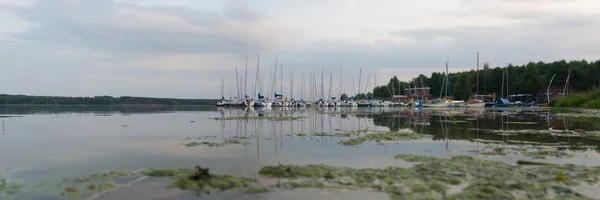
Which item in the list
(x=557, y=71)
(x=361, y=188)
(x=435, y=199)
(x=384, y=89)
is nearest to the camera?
(x=435, y=199)

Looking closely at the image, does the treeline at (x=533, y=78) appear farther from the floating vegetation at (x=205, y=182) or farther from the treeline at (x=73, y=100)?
the treeline at (x=73, y=100)

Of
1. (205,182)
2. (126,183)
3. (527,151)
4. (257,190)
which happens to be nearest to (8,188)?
(126,183)

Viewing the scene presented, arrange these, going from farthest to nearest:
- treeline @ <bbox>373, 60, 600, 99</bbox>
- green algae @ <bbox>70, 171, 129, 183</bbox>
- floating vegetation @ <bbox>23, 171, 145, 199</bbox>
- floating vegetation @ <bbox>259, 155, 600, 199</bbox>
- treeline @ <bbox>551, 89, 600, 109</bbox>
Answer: treeline @ <bbox>373, 60, 600, 99</bbox>
treeline @ <bbox>551, 89, 600, 109</bbox>
green algae @ <bbox>70, 171, 129, 183</bbox>
floating vegetation @ <bbox>23, 171, 145, 199</bbox>
floating vegetation @ <bbox>259, 155, 600, 199</bbox>

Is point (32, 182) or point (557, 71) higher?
point (557, 71)

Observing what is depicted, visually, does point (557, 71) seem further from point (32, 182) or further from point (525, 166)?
point (32, 182)

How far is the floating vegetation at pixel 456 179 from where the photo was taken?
26.9 ft

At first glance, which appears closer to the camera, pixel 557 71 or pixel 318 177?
pixel 318 177

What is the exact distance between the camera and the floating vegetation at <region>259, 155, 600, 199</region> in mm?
8188

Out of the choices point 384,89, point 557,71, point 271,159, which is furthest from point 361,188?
point 384,89

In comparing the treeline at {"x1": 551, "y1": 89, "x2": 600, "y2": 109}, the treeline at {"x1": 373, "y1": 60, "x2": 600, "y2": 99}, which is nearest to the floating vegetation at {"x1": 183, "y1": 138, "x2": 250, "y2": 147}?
the treeline at {"x1": 551, "y1": 89, "x2": 600, "y2": 109}

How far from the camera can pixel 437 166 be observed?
1111cm

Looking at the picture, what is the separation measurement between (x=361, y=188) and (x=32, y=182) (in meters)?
7.96

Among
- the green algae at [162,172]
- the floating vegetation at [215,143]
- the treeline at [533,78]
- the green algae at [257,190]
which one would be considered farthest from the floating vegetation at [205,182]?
the treeline at [533,78]

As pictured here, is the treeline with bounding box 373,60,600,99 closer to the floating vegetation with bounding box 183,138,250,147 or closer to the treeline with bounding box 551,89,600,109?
the treeline with bounding box 551,89,600,109
